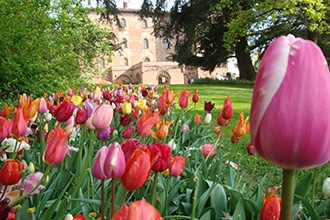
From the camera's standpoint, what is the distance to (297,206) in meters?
1.38

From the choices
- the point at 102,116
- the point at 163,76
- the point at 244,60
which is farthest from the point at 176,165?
the point at 163,76

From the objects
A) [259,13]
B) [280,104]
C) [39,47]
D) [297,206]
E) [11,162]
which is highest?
[259,13]

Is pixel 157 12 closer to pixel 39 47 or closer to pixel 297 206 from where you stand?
pixel 39 47

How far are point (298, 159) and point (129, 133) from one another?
1.31 meters

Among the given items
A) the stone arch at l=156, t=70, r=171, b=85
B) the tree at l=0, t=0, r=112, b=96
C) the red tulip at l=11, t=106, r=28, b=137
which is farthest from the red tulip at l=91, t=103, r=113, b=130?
the stone arch at l=156, t=70, r=171, b=85

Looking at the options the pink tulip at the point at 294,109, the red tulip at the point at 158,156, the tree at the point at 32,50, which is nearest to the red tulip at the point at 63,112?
the red tulip at the point at 158,156

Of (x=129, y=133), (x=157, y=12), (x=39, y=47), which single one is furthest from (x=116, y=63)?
(x=129, y=133)

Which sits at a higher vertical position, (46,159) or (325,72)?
(325,72)

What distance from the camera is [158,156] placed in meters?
0.90

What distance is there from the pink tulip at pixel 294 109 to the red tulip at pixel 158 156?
48cm

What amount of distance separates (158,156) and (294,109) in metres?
0.51

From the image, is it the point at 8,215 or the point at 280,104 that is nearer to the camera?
the point at 280,104

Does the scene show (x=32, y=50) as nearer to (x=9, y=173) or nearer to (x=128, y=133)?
(x=128, y=133)

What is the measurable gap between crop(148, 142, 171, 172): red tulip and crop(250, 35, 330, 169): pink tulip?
0.48 meters
